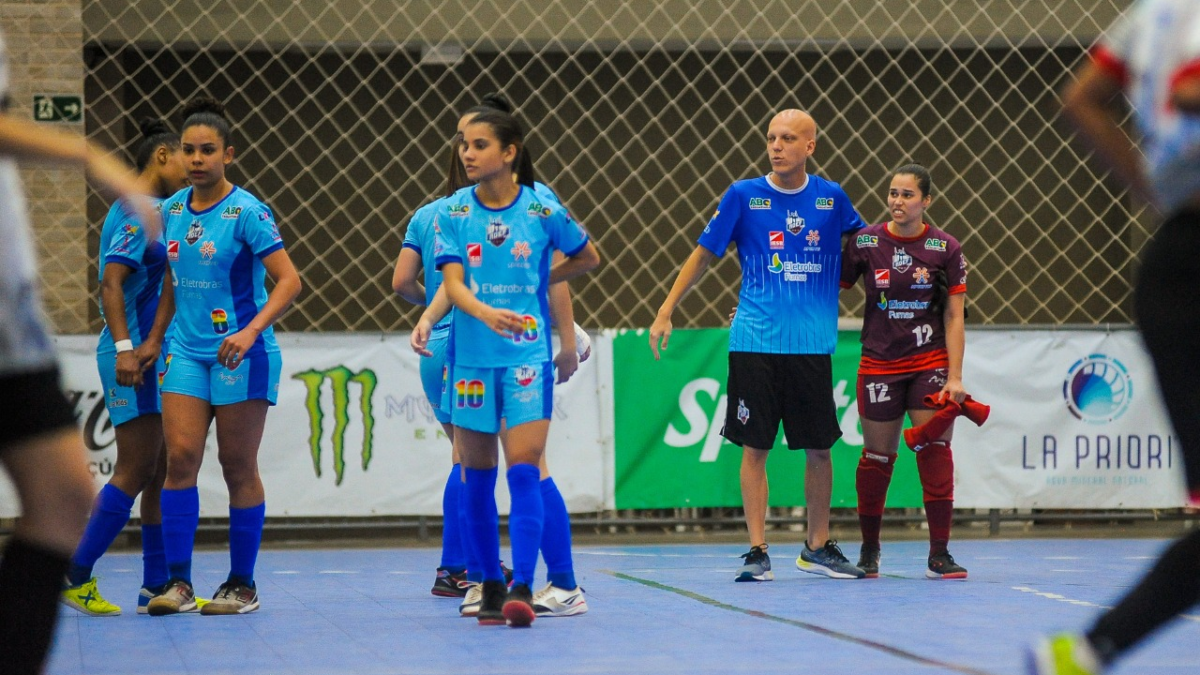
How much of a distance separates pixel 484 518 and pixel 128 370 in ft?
4.49

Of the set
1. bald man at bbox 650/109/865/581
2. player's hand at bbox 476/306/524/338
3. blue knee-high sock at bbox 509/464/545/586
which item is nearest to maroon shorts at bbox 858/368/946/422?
bald man at bbox 650/109/865/581

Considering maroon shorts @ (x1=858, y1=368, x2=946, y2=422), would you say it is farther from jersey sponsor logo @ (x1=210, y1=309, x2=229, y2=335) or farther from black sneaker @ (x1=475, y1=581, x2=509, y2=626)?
jersey sponsor logo @ (x1=210, y1=309, x2=229, y2=335)

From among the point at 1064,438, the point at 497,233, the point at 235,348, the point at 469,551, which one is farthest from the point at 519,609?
the point at 1064,438

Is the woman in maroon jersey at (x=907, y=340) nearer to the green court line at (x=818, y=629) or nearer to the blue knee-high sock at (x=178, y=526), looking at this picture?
the green court line at (x=818, y=629)

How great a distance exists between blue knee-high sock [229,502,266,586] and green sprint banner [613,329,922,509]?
9.88 feet

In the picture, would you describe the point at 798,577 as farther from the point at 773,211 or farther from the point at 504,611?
the point at 504,611

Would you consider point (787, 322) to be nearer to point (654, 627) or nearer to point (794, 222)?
point (794, 222)

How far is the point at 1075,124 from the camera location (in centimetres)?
266

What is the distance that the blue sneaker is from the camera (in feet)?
18.9

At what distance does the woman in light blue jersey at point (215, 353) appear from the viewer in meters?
4.94

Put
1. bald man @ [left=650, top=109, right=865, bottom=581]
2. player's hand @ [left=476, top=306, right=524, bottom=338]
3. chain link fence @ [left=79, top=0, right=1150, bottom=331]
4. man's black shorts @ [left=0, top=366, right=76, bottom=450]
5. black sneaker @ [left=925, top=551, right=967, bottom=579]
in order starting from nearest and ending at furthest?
man's black shorts @ [left=0, top=366, right=76, bottom=450], player's hand @ [left=476, top=306, right=524, bottom=338], black sneaker @ [left=925, top=551, right=967, bottom=579], bald man @ [left=650, top=109, right=865, bottom=581], chain link fence @ [left=79, top=0, right=1150, bottom=331]

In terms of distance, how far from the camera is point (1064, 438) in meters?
7.96

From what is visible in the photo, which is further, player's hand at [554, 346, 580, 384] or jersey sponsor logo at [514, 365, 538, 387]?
player's hand at [554, 346, 580, 384]

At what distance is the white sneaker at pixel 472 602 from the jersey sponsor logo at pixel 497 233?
106 cm
